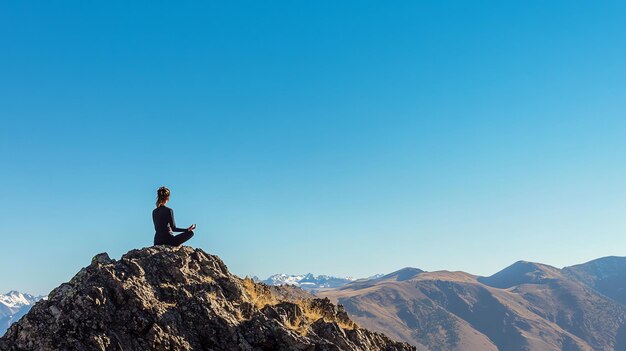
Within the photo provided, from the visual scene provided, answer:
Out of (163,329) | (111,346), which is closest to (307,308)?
(163,329)

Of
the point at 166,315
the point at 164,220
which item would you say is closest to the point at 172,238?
the point at 164,220

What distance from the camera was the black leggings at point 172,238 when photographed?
18.6 m

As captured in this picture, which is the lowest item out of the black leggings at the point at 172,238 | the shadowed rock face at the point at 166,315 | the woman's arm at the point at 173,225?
the shadowed rock face at the point at 166,315

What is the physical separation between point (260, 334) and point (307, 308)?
13.3 ft

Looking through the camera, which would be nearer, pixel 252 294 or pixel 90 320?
pixel 90 320

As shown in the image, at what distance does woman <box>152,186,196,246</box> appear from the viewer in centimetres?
1858

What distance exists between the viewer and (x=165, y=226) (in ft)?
61.1

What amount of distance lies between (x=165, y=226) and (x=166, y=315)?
5.17 m

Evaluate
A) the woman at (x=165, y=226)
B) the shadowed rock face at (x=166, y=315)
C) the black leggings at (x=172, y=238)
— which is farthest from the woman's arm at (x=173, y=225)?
the shadowed rock face at (x=166, y=315)

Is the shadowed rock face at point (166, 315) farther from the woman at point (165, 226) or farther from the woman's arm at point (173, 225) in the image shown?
Result: the woman's arm at point (173, 225)

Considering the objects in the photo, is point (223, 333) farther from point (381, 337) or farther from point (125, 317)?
point (381, 337)

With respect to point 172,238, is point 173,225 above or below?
above

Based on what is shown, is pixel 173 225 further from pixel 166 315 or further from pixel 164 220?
pixel 166 315

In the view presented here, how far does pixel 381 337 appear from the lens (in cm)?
1906
